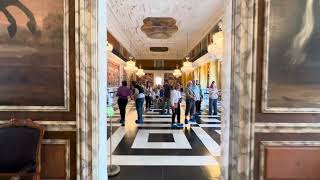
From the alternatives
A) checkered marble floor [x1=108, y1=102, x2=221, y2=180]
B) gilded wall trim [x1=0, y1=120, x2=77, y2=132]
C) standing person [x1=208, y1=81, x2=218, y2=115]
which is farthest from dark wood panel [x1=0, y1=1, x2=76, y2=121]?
standing person [x1=208, y1=81, x2=218, y2=115]

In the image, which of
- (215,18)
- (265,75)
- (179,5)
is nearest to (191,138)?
(265,75)

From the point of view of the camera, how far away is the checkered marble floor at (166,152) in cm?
405

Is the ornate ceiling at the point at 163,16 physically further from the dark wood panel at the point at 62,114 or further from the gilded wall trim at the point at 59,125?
the gilded wall trim at the point at 59,125

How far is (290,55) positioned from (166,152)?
9.93 ft

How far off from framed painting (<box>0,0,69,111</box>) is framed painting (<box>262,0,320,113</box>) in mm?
2287

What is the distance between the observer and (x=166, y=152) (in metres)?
5.20

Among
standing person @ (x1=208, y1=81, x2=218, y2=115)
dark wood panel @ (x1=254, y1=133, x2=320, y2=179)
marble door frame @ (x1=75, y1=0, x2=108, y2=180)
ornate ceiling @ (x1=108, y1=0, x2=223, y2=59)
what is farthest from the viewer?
standing person @ (x1=208, y1=81, x2=218, y2=115)

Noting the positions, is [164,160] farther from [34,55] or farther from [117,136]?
[34,55]

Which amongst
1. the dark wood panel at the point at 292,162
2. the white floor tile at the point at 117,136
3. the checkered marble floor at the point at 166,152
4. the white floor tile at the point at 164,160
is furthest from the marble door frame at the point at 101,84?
the white floor tile at the point at 117,136

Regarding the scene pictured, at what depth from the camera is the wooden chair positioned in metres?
2.72

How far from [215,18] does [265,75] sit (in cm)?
745

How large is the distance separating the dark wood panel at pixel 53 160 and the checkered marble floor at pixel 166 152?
994 mm

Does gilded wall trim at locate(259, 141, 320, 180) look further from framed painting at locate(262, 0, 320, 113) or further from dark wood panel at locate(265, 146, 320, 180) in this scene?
framed painting at locate(262, 0, 320, 113)

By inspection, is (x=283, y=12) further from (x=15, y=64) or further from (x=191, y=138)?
(x=191, y=138)
